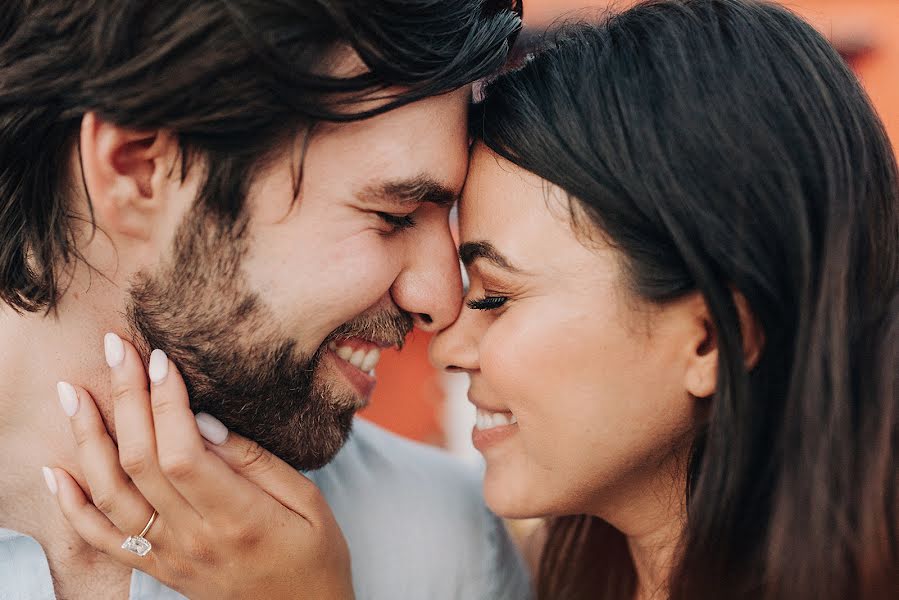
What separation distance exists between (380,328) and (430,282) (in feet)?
0.53

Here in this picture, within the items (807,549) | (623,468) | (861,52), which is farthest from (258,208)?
(861,52)

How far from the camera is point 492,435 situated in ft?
6.83

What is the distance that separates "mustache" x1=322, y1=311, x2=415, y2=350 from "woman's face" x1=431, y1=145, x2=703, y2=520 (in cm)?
19

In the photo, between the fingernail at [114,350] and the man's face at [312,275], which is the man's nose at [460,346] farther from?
the fingernail at [114,350]

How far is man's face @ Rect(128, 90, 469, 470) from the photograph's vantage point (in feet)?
6.08

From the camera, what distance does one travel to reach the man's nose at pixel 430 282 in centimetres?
201

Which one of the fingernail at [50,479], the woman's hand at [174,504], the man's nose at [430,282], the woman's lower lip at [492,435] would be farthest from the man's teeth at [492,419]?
the fingernail at [50,479]

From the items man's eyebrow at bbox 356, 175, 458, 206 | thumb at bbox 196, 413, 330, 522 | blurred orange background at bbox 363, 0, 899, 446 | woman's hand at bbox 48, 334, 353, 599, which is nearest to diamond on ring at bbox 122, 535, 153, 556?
woman's hand at bbox 48, 334, 353, 599

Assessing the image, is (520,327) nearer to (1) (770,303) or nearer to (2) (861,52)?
(1) (770,303)

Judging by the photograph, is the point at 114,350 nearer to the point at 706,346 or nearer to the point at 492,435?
the point at 492,435

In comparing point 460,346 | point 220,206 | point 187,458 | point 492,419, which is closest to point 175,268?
point 220,206

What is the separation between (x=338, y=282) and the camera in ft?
6.25

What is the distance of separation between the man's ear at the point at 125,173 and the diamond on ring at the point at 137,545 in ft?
2.15

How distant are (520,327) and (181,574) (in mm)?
922
